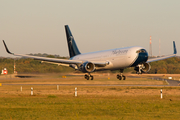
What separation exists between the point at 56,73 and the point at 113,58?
26.6 meters

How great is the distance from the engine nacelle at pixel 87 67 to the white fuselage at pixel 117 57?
1.81m

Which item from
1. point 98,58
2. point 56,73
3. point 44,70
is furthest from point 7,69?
point 98,58

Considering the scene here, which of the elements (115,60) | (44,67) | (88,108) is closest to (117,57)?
Result: (115,60)

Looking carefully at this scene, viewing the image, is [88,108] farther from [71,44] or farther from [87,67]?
[71,44]

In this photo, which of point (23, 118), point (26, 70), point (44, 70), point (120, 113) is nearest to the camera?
point (23, 118)

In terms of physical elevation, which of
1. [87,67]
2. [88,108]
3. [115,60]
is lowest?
[88,108]

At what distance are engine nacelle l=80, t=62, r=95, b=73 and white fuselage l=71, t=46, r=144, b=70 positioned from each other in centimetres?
181

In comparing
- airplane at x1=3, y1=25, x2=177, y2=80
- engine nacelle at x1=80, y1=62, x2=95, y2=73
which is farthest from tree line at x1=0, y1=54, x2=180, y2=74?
engine nacelle at x1=80, y1=62, x2=95, y2=73

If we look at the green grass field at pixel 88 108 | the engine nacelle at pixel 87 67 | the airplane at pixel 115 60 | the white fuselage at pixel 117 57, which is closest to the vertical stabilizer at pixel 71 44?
the airplane at pixel 115 60

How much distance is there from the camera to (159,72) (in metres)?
155

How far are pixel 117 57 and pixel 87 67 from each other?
6.99m

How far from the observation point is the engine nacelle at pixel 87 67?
6153 centimetres

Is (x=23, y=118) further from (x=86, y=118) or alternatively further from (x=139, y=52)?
(x=139, y=52)

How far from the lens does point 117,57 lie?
59.2 metres
